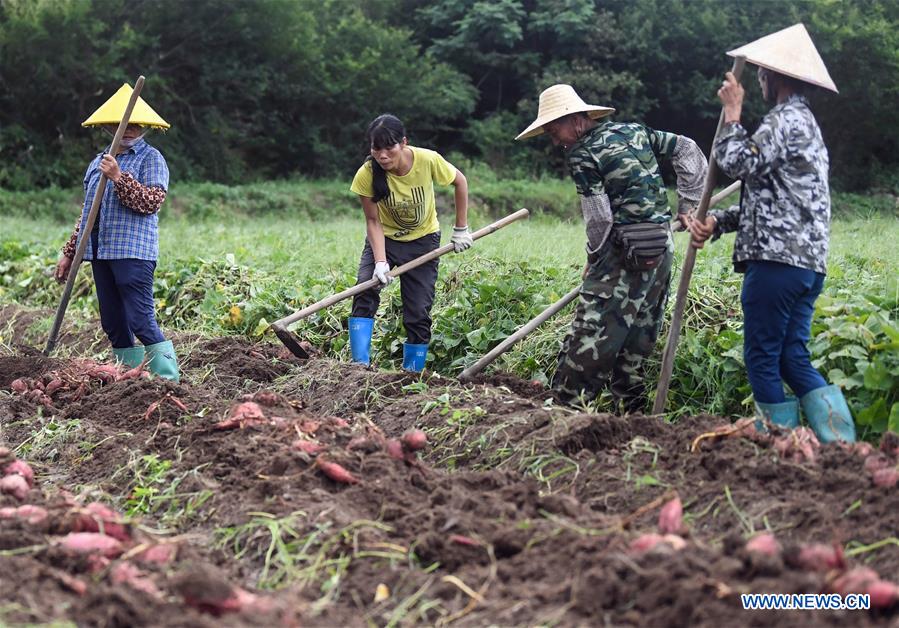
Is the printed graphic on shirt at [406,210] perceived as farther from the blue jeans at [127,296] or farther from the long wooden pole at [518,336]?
the blue jeans at [127,296]

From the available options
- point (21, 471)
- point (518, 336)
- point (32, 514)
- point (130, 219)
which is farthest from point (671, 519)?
point (130, 219)

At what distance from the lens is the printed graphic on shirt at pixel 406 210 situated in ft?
21.2

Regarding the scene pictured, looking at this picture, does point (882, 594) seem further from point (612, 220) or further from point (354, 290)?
point (354, 290)

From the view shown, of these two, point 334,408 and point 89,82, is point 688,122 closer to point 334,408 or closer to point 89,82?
point 89,82

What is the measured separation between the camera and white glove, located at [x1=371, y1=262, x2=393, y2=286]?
6418 mm

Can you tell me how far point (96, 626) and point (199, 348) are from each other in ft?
15.7

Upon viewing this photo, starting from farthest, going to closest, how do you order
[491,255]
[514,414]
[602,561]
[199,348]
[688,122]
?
[688,122]
[491,255]
[199,348]
[514,414]
[602,561]

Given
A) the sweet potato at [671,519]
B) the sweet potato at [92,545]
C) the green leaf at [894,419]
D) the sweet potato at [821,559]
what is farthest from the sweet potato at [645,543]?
the green leaf at [894,419]

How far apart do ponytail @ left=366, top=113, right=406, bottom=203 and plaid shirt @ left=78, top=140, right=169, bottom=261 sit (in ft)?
4.07

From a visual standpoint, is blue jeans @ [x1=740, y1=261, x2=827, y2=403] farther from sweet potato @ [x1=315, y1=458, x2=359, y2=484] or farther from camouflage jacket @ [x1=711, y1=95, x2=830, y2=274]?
sweet potato @ [x1=315, y1=458, x2=359, y2=484]

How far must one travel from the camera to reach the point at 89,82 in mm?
21375

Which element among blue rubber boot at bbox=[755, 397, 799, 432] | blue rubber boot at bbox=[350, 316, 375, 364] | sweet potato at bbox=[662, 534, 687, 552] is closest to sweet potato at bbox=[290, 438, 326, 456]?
sweet potato at bbox=[662, 534, 687, 552]

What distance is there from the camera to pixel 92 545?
3.29 m

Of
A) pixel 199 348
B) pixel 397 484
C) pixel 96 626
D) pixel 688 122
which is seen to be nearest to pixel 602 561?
pixel 397 484
